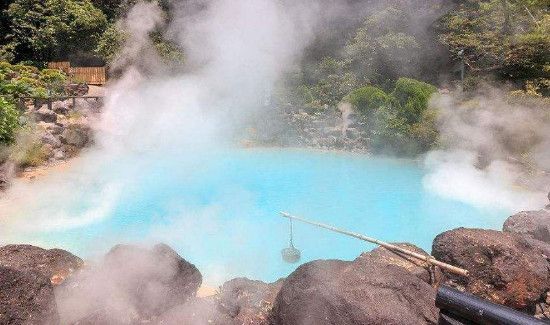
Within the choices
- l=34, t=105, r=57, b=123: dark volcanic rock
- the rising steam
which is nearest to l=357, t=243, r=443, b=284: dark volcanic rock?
the rising steam

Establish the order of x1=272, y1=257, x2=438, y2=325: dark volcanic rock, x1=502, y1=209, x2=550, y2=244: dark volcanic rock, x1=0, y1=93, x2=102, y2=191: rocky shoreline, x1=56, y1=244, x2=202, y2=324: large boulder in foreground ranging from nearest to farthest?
x1=272, y1=257, x2=438, y2=325: dark volcanic rock
x1=56, y1=244, x2=202, y2=324: large boulder in foreground
x1=502, y1=209, x2=550, y2=244: dark volcanic rock
x1=0, y1=93, x2=102, y2=191: rocky shoreline

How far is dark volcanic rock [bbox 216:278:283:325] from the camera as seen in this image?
164 inches

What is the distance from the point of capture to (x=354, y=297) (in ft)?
11.6

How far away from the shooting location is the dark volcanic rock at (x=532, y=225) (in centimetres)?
570

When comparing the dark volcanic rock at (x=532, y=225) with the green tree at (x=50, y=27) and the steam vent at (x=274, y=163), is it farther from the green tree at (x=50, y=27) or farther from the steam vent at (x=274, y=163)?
the green tree at (x=50, y=27)

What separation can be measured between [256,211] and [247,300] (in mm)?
3992

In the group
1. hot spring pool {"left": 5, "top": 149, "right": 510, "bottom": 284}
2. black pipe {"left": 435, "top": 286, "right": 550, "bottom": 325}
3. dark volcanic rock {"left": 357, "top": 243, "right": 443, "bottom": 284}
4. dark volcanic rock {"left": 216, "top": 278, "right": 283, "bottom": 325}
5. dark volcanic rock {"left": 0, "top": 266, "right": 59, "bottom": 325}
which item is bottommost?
hot spring pool {"left": 5, "top": 149, "right": 510, "bottom": 284}

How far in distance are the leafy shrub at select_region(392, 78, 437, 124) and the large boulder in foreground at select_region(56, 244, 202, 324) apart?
10.5m

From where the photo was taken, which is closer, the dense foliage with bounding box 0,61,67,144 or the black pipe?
the black pipe

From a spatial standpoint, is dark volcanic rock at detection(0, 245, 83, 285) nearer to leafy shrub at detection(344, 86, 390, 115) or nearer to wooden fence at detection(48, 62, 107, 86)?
leafy shrub at detection(344, 86, 390, 115)

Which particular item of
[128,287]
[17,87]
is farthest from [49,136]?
[128,287]

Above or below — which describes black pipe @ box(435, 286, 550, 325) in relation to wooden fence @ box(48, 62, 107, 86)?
above

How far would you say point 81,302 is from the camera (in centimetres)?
389

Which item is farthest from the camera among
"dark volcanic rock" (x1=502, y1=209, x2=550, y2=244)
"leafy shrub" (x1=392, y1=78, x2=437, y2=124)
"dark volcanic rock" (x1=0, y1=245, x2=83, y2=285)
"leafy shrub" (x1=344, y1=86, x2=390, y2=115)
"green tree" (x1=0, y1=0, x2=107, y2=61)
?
"green tree" (x1=0, y1=0, x2=107, y2=61)
